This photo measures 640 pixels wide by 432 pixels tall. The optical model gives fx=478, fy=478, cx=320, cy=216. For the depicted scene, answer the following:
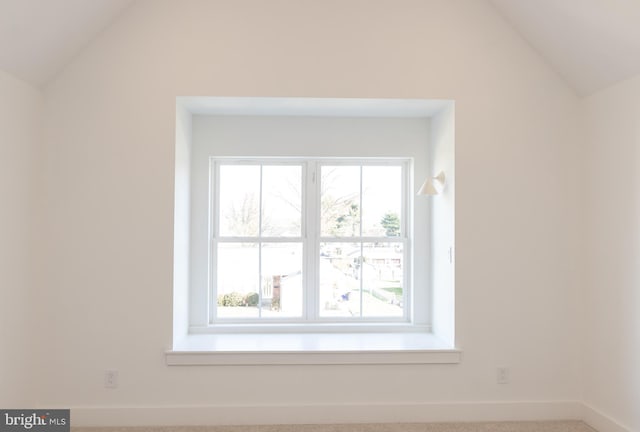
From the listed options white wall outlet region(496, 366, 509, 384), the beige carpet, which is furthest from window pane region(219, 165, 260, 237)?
white wall outlet region(496, 366, 509, 384)

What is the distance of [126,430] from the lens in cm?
318

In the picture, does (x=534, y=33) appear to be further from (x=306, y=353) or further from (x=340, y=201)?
(x=306, y=353)

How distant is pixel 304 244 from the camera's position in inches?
159

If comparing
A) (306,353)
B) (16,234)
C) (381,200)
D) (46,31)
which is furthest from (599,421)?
(46,31)

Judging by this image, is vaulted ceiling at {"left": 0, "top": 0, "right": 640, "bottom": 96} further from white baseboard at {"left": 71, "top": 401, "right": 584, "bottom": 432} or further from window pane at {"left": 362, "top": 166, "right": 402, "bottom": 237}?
white baseboard at {"left": 71, "top": 401, "right": 584, "bottom": 432}

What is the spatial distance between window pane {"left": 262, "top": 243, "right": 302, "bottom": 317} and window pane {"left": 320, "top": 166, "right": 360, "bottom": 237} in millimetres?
329

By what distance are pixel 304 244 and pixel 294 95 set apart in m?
1.30

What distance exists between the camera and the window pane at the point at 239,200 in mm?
4055

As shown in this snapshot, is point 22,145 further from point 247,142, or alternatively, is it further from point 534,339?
point 534,339

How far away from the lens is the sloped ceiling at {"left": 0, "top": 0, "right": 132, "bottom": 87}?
264 cm

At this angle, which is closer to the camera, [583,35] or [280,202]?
[583,35]

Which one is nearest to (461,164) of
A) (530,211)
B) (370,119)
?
(530,211)

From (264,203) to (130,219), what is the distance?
1149mm

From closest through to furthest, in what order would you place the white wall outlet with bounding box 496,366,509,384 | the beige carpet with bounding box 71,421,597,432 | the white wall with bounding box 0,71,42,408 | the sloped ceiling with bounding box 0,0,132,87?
the sloped ceiling with bounding box 0,0,132,87 < the white wall with bounding box 0,71,42,408 < the beige carpet with bounding box 71,421,597,432 < the white wall outlet with bounding box 496,366,509,384
